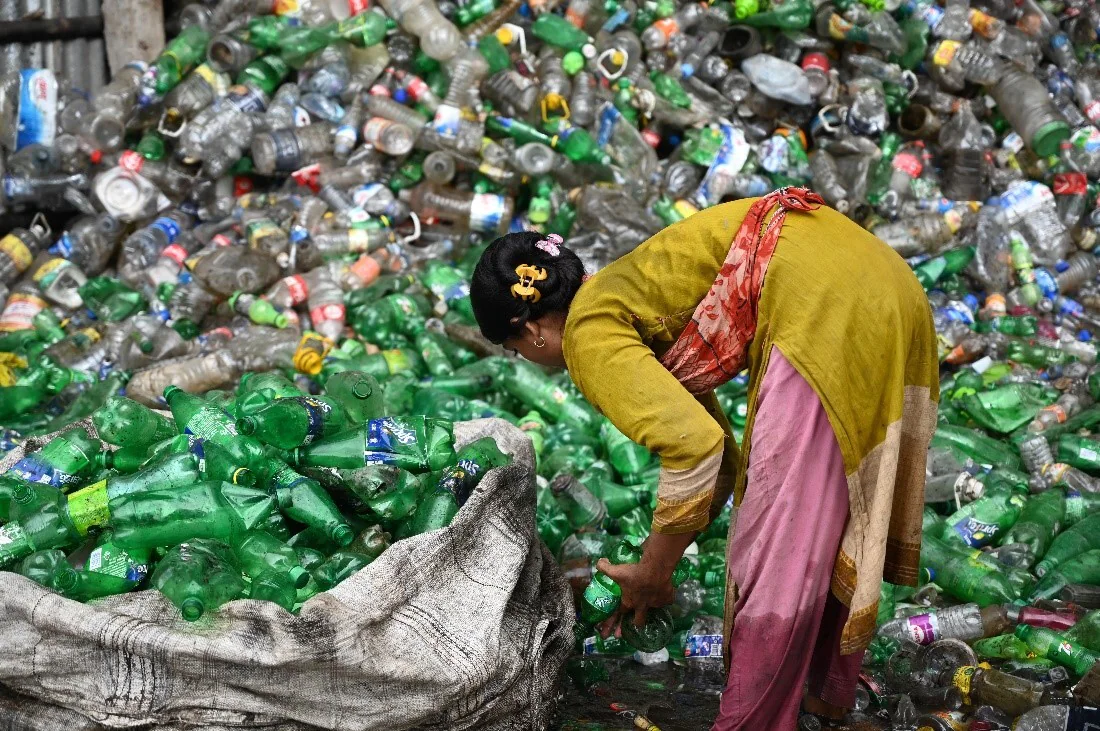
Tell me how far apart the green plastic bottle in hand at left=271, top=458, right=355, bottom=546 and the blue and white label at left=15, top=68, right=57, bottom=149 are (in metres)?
4.04

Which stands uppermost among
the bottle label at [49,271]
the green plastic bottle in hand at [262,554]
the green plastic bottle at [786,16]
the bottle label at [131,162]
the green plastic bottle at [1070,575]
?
the green plastic bottle at [786,16]

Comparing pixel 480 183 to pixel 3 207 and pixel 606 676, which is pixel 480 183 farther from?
pixel 606 676

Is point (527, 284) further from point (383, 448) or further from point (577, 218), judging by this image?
point (577, 218)

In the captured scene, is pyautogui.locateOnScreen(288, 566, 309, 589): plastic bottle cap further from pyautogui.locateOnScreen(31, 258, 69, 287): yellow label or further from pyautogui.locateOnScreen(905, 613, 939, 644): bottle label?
pyautogui.locateOnScreen(31, 258, 69, 287): yellow label

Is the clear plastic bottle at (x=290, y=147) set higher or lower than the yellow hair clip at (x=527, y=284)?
lower

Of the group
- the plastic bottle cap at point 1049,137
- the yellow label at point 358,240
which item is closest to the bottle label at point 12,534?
the yellow label at point 358,240

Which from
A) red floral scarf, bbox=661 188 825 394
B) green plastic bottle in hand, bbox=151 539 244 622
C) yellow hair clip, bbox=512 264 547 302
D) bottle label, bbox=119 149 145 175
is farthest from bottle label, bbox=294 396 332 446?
bottle label, bbox=119 149 145 175

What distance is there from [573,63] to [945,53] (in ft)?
7.28

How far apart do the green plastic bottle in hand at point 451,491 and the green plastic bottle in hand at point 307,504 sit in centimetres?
18

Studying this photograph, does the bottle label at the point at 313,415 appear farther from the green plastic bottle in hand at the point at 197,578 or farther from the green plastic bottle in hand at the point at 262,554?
the green plastic bottle in hand at the point at 197,578

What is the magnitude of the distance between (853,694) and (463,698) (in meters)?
1.06

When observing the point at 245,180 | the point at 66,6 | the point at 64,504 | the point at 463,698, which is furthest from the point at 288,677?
the point at 66,6

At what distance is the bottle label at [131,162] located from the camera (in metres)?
5.79

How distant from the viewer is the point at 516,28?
616cm
